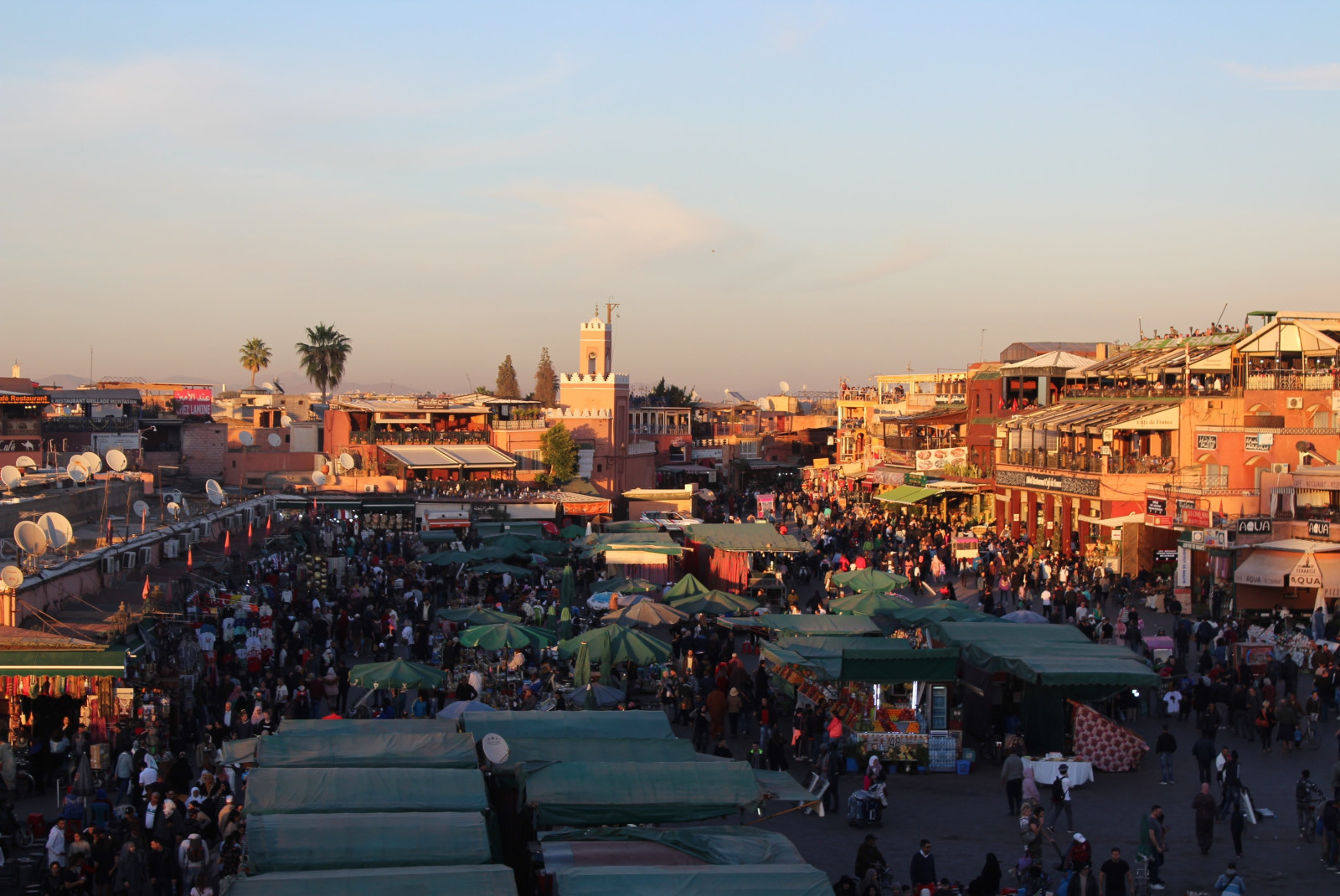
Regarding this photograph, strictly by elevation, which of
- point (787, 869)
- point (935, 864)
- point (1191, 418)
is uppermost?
point (1191, 418)

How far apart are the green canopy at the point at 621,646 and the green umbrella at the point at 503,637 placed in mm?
672

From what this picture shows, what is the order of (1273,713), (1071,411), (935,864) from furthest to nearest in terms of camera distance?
(1071,411)
(1273,713)
(935,864)

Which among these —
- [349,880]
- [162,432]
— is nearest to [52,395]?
[162,432]

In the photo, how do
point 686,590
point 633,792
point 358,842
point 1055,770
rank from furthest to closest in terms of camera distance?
1. point 686,590
2. point 1055,770
3. point 633,792
4. point 358,842

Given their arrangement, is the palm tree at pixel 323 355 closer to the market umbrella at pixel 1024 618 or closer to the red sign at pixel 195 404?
the red sign at pixel 195 404

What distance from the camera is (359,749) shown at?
1246cm

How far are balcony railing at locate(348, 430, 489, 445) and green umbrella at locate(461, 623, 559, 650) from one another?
112 feet

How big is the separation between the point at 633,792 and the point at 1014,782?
5.46 m

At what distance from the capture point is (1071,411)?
Result: 43469 millimetres

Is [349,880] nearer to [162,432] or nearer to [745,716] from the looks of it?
[745,716]

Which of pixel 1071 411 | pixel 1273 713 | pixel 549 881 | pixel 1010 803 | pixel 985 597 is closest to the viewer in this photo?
pixel 549 881

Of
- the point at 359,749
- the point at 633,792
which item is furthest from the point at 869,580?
the point at 359,749

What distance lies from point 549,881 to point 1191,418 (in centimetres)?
3031

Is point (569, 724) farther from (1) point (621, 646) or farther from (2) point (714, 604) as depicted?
(2) point (714, 604)
